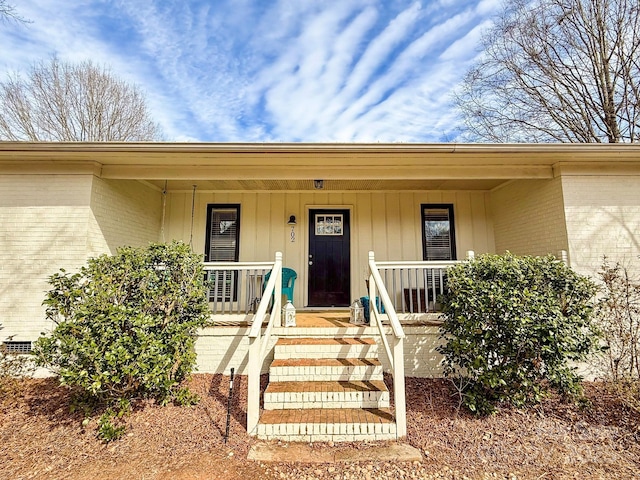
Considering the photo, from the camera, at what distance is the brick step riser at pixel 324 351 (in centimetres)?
402

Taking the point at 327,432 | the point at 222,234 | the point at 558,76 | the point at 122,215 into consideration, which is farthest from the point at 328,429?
the point at 558,76

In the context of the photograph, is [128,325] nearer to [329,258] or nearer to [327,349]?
[327,349]

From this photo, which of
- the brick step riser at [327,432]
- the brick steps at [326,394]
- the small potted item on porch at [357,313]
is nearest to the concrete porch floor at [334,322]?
the small potted item on porch at [357,313]

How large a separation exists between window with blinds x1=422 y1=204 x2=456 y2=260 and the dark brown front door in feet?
5.78

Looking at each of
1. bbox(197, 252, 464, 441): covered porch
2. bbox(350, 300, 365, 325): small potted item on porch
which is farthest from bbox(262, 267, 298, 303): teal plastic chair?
bbox(350, 300, 365, 325): small potted item on porch

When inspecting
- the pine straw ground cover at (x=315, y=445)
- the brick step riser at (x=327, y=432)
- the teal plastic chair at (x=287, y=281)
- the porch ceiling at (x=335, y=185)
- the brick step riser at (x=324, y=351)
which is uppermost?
the porch ceiling at (x=335, y=185)

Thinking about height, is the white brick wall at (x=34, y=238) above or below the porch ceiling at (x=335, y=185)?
below

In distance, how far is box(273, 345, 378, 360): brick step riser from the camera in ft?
13.2

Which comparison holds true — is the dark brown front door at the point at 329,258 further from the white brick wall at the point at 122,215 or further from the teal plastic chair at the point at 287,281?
the white brick wall at the point at 122,215

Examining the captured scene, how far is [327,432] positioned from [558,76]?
41.8ft

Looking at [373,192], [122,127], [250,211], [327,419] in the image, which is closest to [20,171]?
[250,211]

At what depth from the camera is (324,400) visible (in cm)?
338

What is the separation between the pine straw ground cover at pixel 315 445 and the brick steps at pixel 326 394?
17 cm

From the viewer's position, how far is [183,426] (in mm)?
3256
